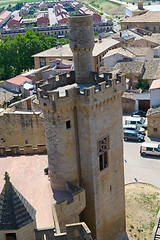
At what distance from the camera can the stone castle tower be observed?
70.3 feet

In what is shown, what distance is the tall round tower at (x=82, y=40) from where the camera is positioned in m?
21.9

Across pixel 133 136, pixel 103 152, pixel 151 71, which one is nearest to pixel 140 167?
pixel 133 136

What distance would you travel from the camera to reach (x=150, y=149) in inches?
1617

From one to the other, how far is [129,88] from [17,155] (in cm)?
A: 3635

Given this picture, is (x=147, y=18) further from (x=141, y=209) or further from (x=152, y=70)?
(x=141, y=209)

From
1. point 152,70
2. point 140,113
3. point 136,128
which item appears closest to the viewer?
point 136,128

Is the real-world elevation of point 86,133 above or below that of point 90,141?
above

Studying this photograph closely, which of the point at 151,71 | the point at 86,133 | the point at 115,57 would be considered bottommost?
the point at 151,71

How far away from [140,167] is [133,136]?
778 cm

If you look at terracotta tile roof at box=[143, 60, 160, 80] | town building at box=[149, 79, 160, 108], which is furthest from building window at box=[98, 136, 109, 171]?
terracotta tile roof at box=[143, 60, 160, 80]

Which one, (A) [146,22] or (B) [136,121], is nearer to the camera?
→ (B) [136,121]

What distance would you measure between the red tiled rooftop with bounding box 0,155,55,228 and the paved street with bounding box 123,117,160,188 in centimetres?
1188

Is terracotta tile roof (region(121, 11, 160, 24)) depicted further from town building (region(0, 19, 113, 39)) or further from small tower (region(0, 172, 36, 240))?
small tower (region(0, 172, 36, 240))

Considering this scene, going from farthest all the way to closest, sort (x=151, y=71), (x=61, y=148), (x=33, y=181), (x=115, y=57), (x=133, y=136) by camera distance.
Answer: (x=115, y=57) < (x=151, y=71) < (x=133, y=136) < (x=33, y=181) < (x=61, y=148)
